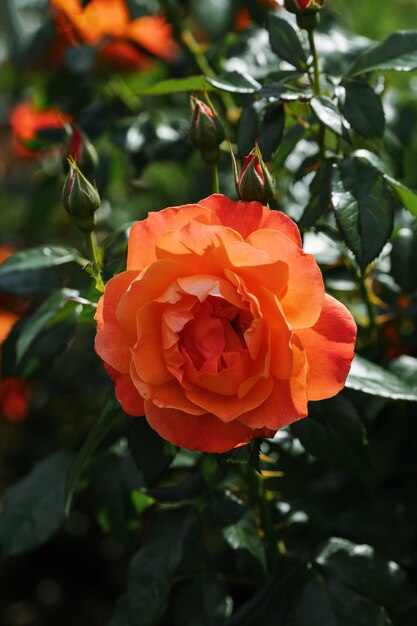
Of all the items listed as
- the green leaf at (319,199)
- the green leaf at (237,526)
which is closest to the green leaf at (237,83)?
the green leaf at (319,199)

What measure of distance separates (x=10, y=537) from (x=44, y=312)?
1.22 feet

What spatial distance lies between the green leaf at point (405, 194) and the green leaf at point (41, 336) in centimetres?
37

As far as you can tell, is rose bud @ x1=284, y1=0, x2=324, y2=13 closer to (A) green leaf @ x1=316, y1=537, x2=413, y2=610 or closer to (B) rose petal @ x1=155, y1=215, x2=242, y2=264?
(B) rose petal @ x1=155, y1=215, x2=242, y2=264

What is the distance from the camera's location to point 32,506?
118cm

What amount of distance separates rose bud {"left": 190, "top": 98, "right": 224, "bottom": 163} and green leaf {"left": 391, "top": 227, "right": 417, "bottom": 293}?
31 centimetres

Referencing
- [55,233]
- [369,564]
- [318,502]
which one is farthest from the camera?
[55,233]

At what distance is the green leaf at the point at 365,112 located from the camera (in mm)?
880

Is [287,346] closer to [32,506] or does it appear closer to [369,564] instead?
[369,564]

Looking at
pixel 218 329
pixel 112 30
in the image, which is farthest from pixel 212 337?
pixel 112 30

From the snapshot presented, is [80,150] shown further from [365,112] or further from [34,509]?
[34,509]

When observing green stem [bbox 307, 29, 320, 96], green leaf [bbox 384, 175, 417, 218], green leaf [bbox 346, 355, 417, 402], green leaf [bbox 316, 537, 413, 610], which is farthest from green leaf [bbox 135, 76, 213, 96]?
green leaf [bbox 316, 537, 413, 610]

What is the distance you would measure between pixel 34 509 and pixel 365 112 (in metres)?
0.70

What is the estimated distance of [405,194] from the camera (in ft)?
2.82

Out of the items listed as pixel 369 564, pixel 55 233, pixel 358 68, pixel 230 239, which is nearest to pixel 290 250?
pixel 230 239
